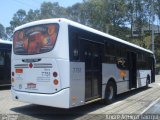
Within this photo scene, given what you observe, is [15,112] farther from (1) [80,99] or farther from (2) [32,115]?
(1) [80,99]

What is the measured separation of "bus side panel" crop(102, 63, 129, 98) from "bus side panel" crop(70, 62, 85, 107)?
2116 mm

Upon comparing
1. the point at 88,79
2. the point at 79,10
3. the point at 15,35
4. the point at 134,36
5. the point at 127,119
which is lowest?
the point at 127,119

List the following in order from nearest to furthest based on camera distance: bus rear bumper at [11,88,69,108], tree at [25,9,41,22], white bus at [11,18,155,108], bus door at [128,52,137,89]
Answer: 1. bus rear bumper at [11,88,69,108]
2. white bus at [11,18,155,108]
3. bus door at [128,52,137,89]
4. tree at [25,9,41,22]

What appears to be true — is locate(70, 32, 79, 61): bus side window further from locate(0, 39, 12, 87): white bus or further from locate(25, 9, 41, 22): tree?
locate(25, 9, 41, 22): tree

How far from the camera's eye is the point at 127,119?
35.4 feet

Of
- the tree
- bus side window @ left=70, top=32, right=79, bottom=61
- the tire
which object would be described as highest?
the tree

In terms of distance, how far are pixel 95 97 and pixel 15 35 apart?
369 centimetres

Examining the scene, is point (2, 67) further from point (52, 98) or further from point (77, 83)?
point (52, 98)

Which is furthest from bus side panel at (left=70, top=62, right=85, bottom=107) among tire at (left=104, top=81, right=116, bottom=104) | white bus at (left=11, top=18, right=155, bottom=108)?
tire at (left=104, top=81, right=116, bottom=104)

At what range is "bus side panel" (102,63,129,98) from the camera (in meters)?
13.3

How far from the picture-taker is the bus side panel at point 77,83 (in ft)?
34.6

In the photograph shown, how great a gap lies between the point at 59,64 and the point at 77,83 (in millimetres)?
945

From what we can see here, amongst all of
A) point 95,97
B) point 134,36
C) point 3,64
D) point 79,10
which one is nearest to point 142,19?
point 134,36

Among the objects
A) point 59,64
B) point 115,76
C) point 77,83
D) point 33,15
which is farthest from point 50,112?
point 33,15
